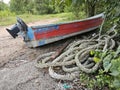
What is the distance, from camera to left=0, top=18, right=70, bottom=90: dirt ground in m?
3.07

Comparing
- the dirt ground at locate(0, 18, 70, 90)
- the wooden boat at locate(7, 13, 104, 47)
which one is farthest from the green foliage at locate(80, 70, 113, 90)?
the wooden boat at locate(7, 13, 104, 47)

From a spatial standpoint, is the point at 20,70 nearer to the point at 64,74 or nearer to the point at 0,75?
the point at 0,75

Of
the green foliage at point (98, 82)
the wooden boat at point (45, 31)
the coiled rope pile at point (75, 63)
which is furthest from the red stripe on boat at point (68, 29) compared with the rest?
the green foliage at point (98, 82)

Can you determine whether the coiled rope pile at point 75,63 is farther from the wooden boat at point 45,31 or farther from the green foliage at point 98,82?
the wooden boat at point 45,31

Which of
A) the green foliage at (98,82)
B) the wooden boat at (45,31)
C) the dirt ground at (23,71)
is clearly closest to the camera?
the green foliage at (98,82)

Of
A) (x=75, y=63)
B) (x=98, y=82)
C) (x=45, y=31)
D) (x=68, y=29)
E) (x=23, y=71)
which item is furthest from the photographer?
(x=68, y=29)

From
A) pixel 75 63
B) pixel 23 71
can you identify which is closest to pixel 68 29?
pixel 75 63

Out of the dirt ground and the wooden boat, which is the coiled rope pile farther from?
the wooden boat

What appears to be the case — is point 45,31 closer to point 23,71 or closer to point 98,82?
point 23,71

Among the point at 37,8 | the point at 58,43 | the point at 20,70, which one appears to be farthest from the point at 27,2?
the point at 20,70

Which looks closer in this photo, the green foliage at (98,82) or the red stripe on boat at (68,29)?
the green foliage at (98,82)

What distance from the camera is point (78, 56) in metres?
3.42

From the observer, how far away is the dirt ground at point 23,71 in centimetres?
307

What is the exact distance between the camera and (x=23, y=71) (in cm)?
360
